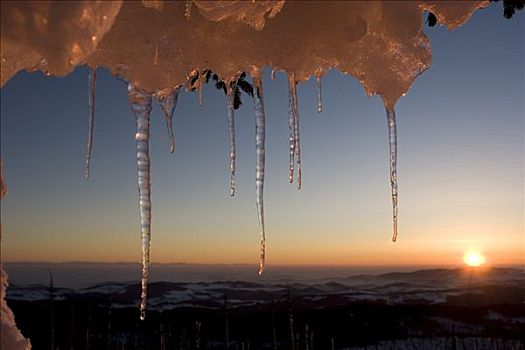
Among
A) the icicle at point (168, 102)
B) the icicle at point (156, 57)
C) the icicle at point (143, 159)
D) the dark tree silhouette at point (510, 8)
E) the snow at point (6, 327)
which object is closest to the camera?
the snow at point (6, 327)

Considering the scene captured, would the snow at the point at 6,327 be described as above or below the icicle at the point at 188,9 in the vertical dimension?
below

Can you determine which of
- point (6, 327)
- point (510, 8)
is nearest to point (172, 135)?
point (6, 327)

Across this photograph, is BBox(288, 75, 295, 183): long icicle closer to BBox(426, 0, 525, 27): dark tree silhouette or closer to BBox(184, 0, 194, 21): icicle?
BBox(184, 0, 194, 21): icicle

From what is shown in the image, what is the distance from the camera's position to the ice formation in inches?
65.0

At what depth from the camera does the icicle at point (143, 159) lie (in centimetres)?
215

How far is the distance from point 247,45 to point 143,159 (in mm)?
561

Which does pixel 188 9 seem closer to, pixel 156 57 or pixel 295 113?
pixel 156 57

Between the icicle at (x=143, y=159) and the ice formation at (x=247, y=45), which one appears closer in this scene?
the ice formation at (x=247, y=45)

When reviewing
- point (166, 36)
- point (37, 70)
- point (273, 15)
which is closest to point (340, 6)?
point (273, 15)

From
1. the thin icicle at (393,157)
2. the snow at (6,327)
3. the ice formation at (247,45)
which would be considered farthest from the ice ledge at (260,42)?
the snow at (6,327)

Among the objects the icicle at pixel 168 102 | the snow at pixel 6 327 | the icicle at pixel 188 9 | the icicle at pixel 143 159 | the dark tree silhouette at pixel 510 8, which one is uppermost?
the dark tree silhouette at pixel 510 8

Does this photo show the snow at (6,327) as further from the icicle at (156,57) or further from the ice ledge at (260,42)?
the icicle at (156,57)

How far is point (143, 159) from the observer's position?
7.18 ft

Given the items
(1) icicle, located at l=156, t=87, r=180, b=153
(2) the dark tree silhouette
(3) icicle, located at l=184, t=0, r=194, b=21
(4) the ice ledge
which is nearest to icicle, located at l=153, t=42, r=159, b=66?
(4) the ice ledge
